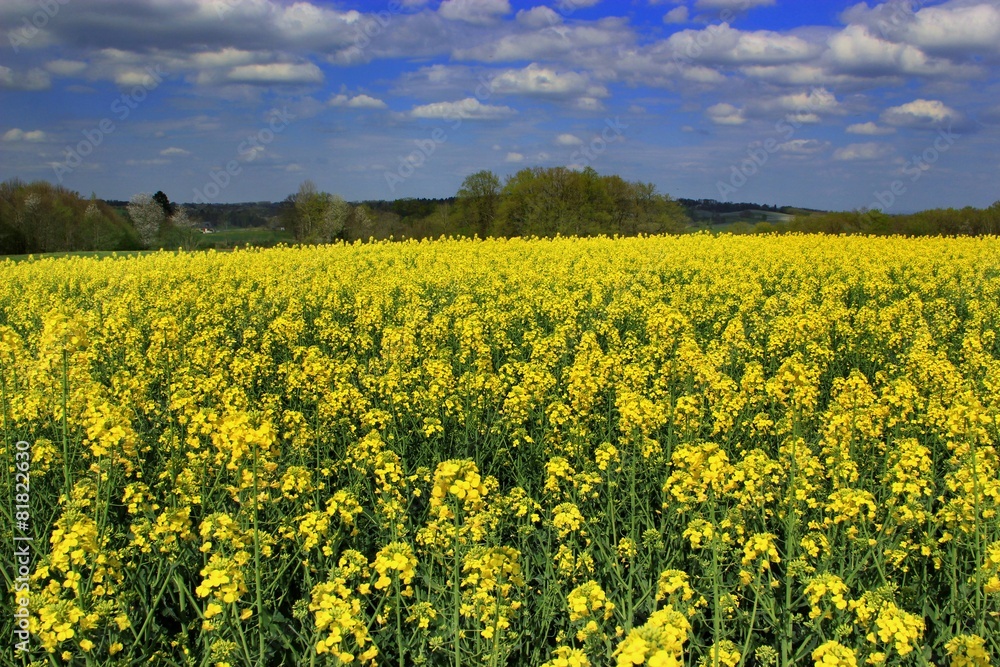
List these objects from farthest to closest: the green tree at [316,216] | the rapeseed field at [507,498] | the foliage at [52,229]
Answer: the foliage at [52,229] < the green tree at [316,216] < the rapeseed field at [507,498]

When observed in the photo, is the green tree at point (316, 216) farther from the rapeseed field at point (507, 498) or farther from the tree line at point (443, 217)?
the rapeseed field at point (507, 498)

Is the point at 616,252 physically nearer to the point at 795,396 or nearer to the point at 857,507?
the point at 795,396

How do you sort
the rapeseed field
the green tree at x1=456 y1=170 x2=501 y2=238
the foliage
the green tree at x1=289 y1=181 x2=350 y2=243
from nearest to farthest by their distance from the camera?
the rapeseed field → the green tree at x1=289 y1=181 x2=350 y2=243 → the foliage → the green tree at x1=456 y1=170 x2=501 y2=238

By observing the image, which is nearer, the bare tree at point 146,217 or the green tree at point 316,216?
the green tree at point 316,216

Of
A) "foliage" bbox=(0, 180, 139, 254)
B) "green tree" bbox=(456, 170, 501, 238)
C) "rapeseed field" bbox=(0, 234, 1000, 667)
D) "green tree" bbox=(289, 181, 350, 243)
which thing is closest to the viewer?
"rapeseed field" bbox=(0, 234, 1000, 667)

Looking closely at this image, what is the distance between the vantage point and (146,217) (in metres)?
44.3

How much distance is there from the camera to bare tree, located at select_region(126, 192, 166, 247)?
43.4m

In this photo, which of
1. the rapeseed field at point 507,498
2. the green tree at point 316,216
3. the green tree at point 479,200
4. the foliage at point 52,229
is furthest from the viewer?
the green tree at point 479,200

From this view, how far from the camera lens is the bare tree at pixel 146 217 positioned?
4338cm

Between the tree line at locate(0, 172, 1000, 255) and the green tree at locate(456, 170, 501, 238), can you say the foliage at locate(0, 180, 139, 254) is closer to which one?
the tree line at locate(0, 172, 1000, 255)

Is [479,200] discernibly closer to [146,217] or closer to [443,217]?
[443,217]

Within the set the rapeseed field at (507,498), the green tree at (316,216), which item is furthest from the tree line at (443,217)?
the rapeseed field at (507,498)

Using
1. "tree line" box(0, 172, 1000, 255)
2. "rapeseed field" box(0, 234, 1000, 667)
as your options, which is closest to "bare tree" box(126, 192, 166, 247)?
"tree line" box(0, 172, 1000, 255)

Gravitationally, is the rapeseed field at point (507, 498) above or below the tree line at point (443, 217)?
below
